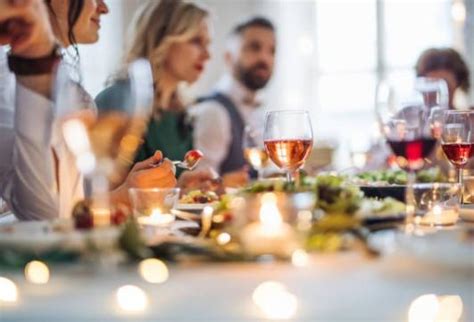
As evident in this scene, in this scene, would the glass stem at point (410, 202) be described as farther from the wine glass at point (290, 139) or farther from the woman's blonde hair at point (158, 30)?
the woman's blonde hair at point (158, 30)

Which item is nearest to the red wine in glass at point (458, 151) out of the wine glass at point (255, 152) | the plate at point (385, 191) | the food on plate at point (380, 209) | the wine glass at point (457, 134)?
the wine glass at point (457, 134)

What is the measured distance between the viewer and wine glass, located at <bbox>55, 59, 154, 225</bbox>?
78 cm

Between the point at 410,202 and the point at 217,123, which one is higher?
the point at 410,202

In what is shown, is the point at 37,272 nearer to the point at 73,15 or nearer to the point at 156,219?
the point at 156,219

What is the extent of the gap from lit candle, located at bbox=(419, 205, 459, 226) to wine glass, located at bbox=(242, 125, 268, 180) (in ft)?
3.92

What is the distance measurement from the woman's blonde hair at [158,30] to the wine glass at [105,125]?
2295mm

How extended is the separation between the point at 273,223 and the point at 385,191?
637mm

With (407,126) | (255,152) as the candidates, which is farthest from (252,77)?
(407,126)

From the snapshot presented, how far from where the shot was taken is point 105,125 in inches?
31.3

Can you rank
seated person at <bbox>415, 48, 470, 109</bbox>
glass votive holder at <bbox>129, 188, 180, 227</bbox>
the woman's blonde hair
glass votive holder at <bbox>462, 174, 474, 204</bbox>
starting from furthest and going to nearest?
seated person at <bbox>415, 48, 470, 109</bbox>, the woman's blonde hair, glass votive holder at <bbox>462, 174, 474, 204</bbox>, glass votive holder at <bbox>129, 188, 180, 227</bbox>

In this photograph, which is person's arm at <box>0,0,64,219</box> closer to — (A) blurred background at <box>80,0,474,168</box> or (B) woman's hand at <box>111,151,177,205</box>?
(B) woman's hand at <box>111,151,177,205</box>

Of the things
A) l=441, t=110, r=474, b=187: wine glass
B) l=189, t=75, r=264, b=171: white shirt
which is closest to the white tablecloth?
l=441, t=110, r=474, b=187: wine glass

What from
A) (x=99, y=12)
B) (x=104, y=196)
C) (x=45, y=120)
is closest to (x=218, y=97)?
(x=99, y=12)

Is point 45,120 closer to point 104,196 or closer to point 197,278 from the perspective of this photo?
point 104,196
